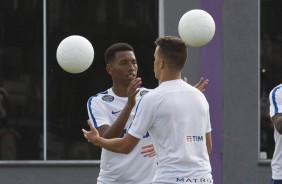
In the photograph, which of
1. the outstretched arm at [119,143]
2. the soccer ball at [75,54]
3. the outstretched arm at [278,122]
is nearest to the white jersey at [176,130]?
the outstretched arm at [119,143]

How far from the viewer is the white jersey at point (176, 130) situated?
5.82m

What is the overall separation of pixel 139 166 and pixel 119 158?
0.20 metres

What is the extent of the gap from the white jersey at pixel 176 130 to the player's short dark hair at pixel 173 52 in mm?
131

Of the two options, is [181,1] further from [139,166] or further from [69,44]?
[139,166]

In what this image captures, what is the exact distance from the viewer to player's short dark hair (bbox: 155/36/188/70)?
5910mm

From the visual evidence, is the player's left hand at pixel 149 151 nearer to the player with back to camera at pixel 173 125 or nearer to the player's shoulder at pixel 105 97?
the player with back to camera at pixel 173 125

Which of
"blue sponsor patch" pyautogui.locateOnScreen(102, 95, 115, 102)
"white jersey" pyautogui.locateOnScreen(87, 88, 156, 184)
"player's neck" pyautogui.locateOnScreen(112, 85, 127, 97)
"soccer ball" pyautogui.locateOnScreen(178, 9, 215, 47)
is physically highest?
"soccer ball" pyautogui.locateOnScreen(178, 9, 215, 47)

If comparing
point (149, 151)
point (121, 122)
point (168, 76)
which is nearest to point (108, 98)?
point (121, 122)

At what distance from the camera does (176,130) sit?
5.82 meters

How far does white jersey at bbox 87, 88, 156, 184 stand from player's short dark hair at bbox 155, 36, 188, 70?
1.10 meters

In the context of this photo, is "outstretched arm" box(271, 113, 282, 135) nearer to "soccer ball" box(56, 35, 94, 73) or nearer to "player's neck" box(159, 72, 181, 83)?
"player's neck" box(159, 72, 181, 83)

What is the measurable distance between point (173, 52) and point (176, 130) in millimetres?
541

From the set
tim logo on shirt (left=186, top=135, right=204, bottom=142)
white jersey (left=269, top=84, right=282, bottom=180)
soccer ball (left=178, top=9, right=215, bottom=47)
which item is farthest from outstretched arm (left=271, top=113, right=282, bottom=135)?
tim logo on shirt (left=186, top=135, right=204, bottom=142)

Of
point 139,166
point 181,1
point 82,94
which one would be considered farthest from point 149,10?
point 139,166
